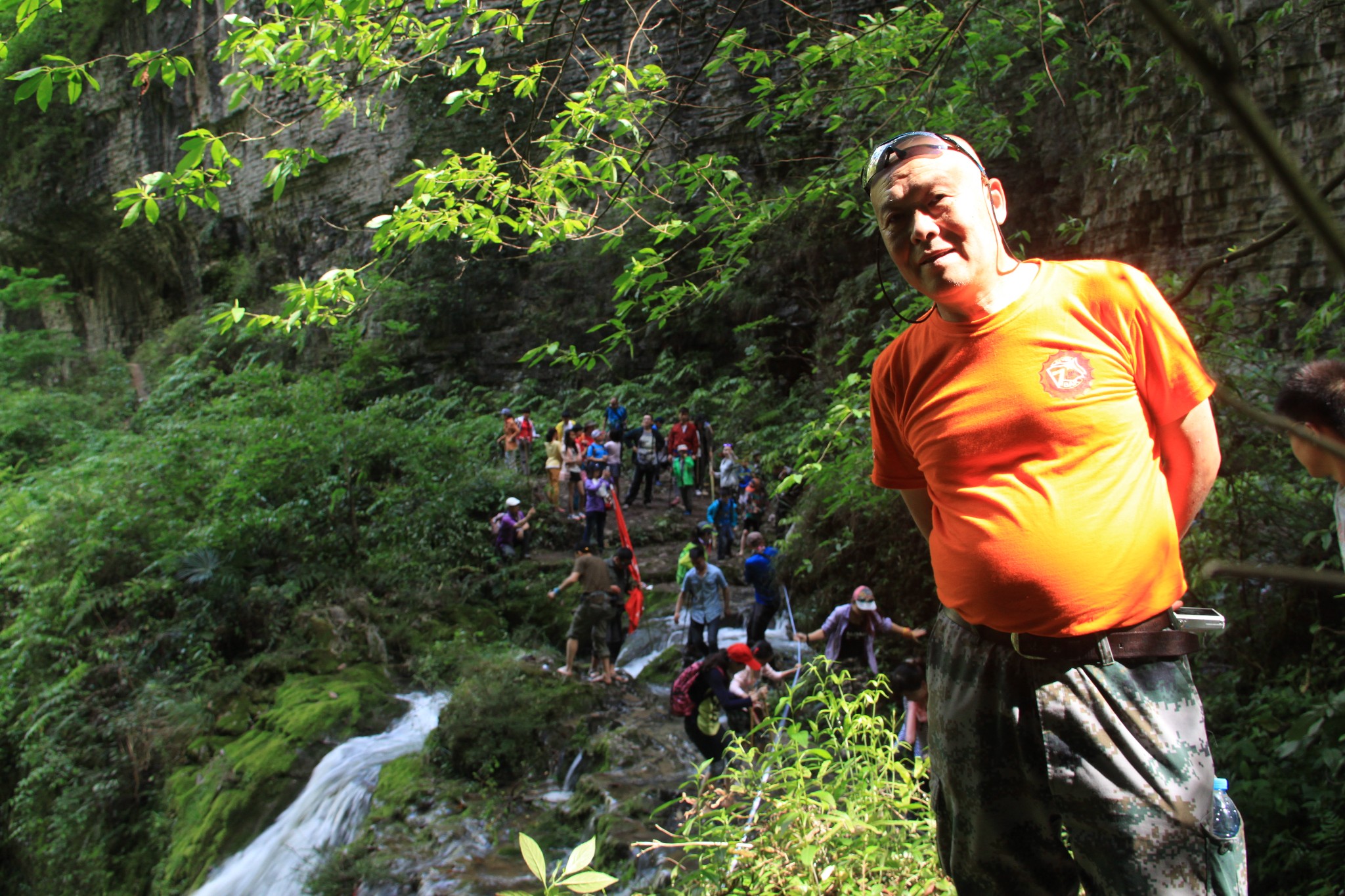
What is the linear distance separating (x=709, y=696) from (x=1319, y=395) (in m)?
5.01

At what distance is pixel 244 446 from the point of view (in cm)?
1277

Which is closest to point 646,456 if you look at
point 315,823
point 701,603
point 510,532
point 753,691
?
point 510,532

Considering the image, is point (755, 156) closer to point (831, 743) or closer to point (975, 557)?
point (831, 743)

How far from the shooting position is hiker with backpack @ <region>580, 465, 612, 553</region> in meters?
12.2

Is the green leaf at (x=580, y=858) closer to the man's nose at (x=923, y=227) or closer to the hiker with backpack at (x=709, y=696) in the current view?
the man's nose at (x=923, y=227)

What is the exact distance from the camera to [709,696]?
634 cm

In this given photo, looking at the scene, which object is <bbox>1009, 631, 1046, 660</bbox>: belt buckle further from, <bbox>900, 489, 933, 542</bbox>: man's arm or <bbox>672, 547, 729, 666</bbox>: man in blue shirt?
<bbox>672, 547, 729, 666</bbox>: man in blue shirt

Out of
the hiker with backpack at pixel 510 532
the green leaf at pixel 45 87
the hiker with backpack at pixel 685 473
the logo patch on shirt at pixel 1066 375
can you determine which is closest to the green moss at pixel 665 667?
the hiker with backpack at pixel 510 532

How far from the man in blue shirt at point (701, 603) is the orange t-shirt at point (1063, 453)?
6674mm

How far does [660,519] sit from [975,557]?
12.7 meters

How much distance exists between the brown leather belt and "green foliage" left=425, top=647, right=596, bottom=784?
282 inches

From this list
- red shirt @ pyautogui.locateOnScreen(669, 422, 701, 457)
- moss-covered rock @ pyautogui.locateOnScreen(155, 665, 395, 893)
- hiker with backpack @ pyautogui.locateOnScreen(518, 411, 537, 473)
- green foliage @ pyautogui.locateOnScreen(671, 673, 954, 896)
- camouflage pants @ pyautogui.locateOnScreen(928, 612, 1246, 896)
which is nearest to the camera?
camouflage pants @ pyautogui.locateOnScreen(928, 612, 1246, 896)

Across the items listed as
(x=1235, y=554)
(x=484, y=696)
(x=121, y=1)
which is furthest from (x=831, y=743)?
(x=121, y=1)

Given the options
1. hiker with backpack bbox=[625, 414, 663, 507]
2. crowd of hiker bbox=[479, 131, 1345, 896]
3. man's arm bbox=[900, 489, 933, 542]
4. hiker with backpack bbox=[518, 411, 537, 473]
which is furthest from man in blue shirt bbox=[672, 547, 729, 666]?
hiker with backpack bbox=[518, 411, 537, 473]
